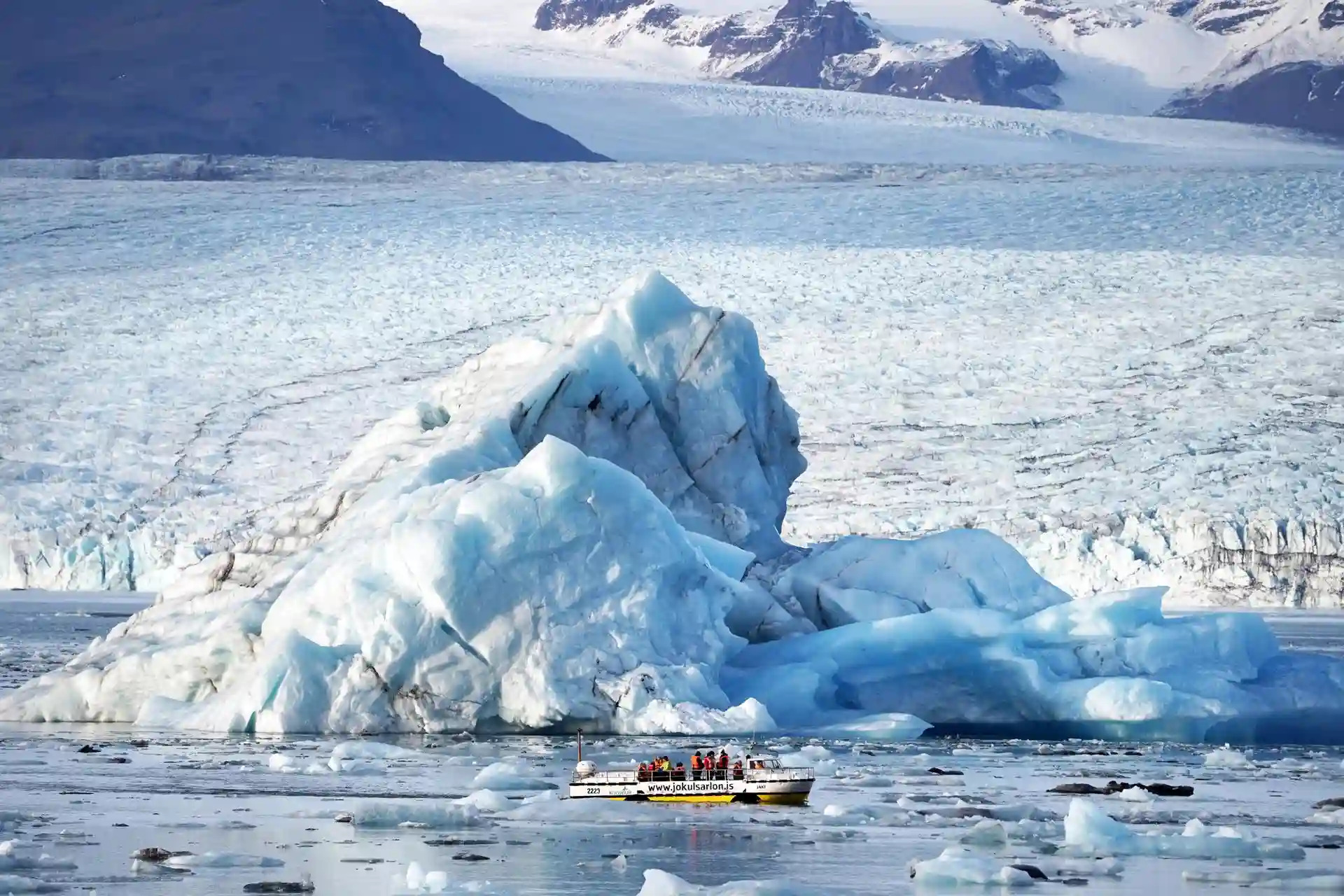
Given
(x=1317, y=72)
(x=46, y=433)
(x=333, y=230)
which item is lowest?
(x=46, y=433)

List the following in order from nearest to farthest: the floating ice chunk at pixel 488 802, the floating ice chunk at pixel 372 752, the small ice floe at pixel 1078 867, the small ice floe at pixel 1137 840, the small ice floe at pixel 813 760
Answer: the small ice floe at pixel 1078 867 < the small ice floe at pixel 1137 840 < the floating ice chunk at pixel 488 802 < the small ice floe at pixel 813 760 < the floating ice chunk at pixel 372 752

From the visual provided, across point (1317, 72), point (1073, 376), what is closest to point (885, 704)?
point (1073, 376)

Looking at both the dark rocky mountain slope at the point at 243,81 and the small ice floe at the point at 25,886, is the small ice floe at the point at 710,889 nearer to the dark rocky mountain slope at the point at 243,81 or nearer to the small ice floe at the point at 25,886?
the small ice floe at the point at 25,886

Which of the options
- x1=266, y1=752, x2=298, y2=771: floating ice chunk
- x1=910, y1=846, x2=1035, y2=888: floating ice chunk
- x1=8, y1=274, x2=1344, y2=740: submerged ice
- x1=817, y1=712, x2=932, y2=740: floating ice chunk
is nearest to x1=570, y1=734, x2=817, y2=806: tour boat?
x1=266, y1=752, x2=298, y2=771: floating ice chunk

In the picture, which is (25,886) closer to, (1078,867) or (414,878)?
(414,878)

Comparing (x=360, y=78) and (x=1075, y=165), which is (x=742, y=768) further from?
(x=360, y=78)

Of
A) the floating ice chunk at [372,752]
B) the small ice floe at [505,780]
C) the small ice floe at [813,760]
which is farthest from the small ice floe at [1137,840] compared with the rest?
the floating ice chunk at [372,752]
